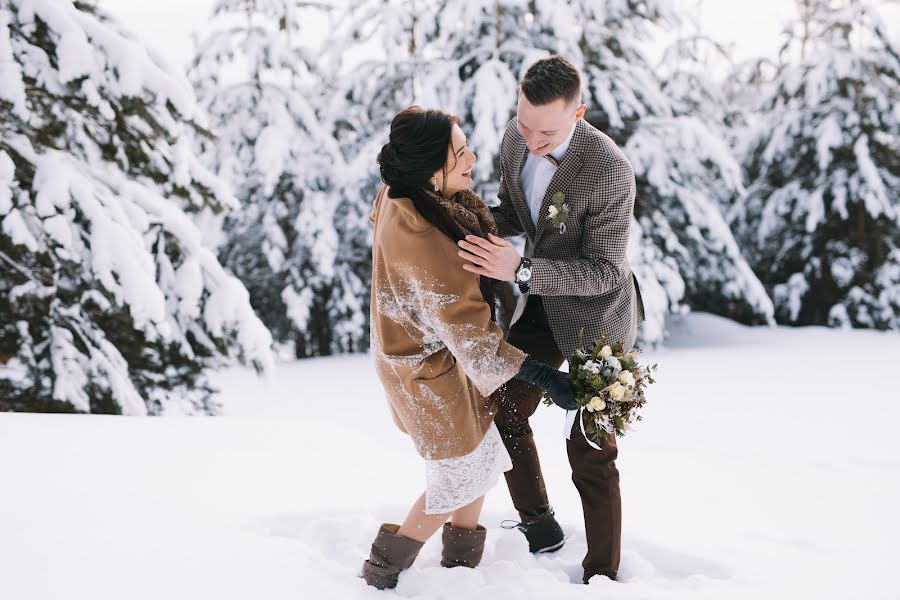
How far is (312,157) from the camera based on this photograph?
9.98 m

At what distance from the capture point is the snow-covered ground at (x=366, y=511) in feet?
7.85

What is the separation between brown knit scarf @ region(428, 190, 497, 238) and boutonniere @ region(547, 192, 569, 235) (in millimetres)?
217

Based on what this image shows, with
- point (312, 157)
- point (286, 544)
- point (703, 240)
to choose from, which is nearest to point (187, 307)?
point (286, 544)

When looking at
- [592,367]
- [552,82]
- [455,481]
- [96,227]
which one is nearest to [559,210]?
[552,82]

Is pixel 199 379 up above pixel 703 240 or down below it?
below

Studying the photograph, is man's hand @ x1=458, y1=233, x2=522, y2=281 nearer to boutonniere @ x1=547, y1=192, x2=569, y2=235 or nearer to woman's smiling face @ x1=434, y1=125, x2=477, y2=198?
woman's smiling face @ x1=434, y1=125, x2=477, y2=198

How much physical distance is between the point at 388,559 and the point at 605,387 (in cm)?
93

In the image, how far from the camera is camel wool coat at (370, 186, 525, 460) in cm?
218

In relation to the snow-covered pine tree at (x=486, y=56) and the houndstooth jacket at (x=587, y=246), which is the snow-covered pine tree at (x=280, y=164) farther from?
the houndstooth jacket at (x=587, y=246)

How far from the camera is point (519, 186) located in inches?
108

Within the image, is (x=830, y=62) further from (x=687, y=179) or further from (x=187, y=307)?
(x=187, y=307)

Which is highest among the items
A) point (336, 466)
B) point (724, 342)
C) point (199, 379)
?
point (336, 466)

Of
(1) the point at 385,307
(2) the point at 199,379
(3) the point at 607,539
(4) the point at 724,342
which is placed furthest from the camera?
(4) the point at 724,342

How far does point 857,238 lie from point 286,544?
33.5ft
